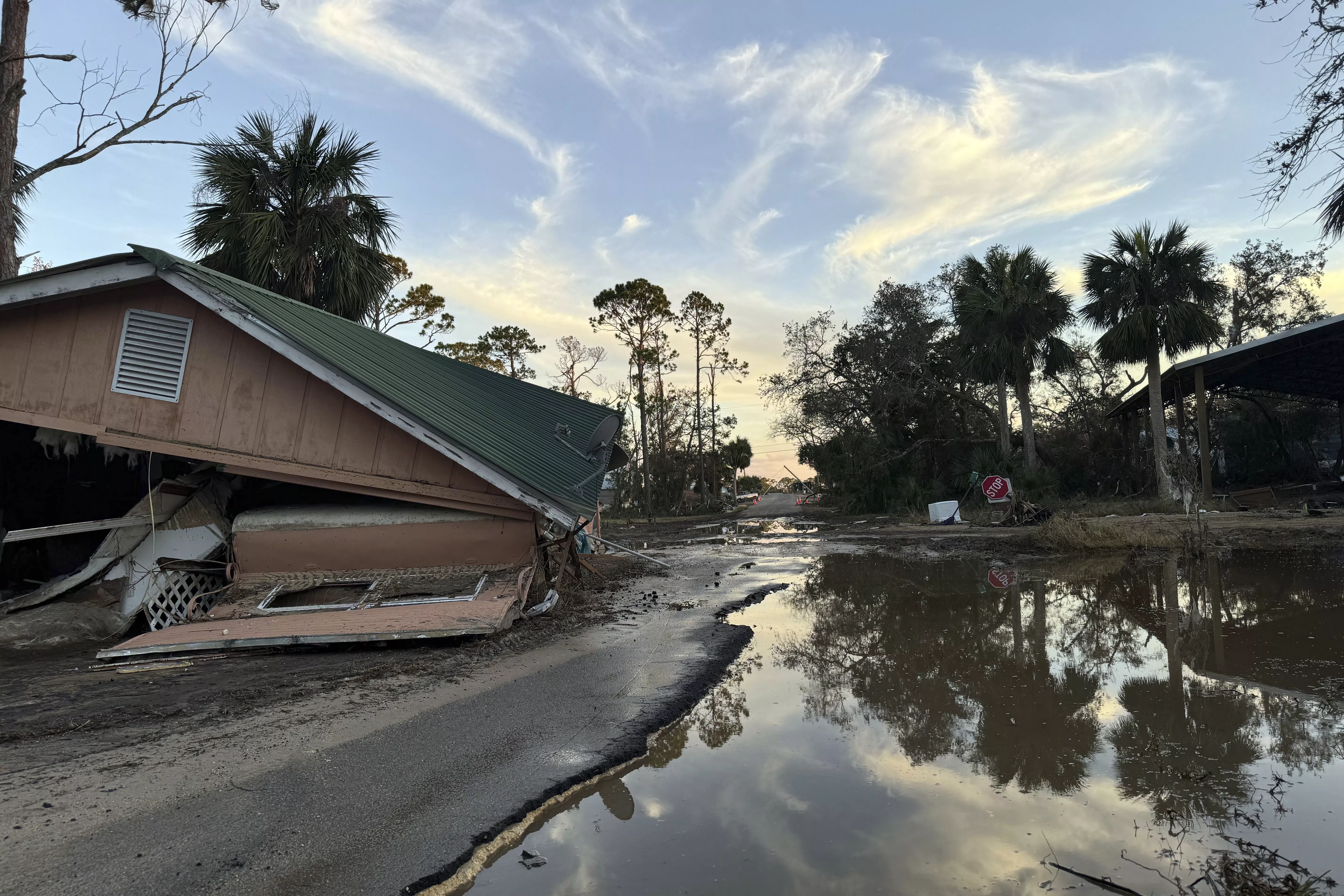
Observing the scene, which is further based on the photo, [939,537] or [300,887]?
[939,537]

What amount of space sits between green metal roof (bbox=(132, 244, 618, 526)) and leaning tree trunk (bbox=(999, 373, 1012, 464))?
20165 millimetres

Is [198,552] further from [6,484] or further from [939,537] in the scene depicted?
[939,537]

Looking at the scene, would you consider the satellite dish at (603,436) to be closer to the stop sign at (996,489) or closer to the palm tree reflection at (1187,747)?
the palm tree reflection at (1187,747)

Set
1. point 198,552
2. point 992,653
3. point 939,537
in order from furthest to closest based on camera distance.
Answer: point 939,537 → point 198,552 → point 992,653

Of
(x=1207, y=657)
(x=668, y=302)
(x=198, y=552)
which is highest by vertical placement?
(x=668, y=302)

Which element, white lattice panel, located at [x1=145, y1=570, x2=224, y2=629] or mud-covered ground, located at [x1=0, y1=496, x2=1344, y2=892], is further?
white lattice panel, located at [x1=145, y1=570, x2=224, y2=629]

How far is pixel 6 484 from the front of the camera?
1010 cm

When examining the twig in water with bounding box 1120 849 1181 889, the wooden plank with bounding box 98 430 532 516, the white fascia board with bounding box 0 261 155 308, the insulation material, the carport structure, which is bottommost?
the twig in water with bounding box 1120 849 1181 889

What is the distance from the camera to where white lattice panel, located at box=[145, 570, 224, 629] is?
8141 mm

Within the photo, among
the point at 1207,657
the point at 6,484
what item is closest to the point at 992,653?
the point at 1207,657

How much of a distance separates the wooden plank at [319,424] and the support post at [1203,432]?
23.8 meters

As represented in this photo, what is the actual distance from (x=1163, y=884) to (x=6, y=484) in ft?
43.0

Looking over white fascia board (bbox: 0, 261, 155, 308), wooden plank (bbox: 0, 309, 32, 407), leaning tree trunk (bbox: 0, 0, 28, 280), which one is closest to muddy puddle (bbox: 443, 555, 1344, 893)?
white fascia board (bbox: 0, 261, 155, 308)

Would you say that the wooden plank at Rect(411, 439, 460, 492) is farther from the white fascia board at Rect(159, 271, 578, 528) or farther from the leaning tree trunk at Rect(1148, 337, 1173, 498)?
the leaning tree trunk at Rect(1148, 337, 1173, 498)
